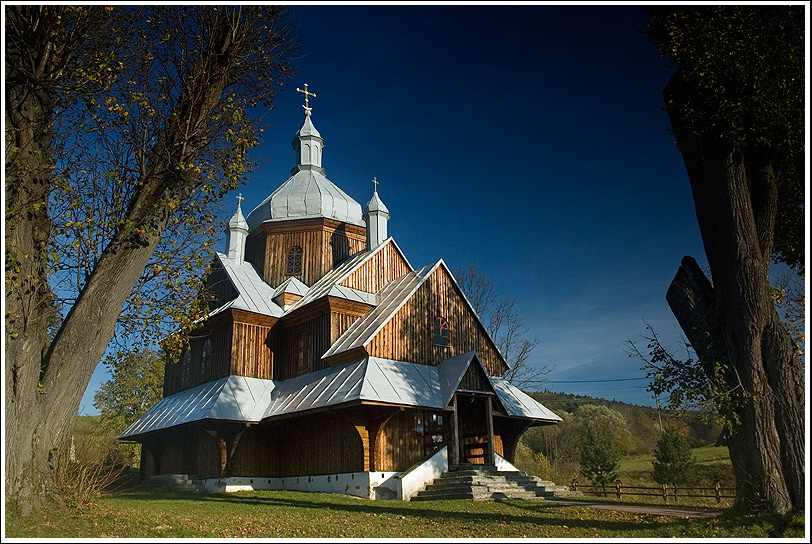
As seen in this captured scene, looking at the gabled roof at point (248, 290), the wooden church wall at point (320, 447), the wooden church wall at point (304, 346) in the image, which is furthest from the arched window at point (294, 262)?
the wooden church wall at point (320, 447)

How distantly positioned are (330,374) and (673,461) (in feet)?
86.8

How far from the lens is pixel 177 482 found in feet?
70.7

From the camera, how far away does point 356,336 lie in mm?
19672

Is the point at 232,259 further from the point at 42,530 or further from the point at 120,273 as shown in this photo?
the point at 42,530

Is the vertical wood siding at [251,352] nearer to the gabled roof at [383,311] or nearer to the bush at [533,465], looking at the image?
the gabled roof at [383,311]

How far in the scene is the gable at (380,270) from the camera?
887 inches

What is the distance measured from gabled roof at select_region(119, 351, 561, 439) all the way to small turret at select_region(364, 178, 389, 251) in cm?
640

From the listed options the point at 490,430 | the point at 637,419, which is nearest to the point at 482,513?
the point at 490,430

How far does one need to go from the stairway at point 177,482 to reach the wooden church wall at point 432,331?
7.60 m

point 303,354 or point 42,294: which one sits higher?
point 303,354

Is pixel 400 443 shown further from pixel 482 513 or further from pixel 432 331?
pixel 482 513

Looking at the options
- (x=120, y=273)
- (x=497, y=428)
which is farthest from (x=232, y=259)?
(x=120, y=273)

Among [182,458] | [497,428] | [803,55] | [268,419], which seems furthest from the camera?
[182,458]

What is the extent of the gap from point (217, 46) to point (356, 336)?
10918 millimetres
